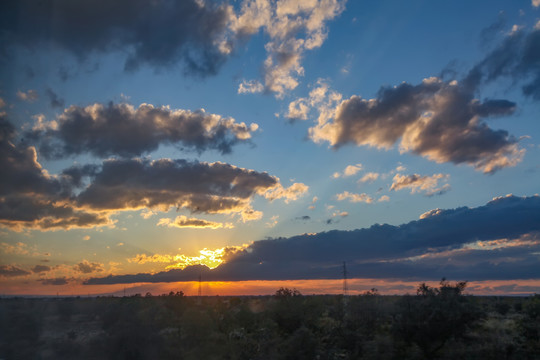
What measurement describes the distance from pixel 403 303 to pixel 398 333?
2532mm

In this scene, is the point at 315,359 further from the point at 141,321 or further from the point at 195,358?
the point at 141,321

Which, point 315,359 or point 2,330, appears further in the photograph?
point 2,330

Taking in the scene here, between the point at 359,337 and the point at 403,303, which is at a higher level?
the point at 403,303

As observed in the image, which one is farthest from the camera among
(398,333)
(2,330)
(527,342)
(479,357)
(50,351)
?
(2,330)

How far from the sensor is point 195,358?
88.5ft

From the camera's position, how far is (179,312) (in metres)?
56.2

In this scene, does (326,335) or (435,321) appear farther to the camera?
(326,335)

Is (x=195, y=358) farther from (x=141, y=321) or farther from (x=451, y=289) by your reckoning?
(x=451, y=289)

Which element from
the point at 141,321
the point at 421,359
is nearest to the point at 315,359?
the point at 421,359

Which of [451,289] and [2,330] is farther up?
[451,289]

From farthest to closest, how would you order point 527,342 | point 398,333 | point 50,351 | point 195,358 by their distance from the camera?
point 50,351
point 527,342
point 398,333
point 195,358

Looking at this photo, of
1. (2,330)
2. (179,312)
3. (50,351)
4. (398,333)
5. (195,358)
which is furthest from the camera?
(179,312)

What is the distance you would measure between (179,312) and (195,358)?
3078cm

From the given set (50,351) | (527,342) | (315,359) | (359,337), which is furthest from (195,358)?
(527,342)
